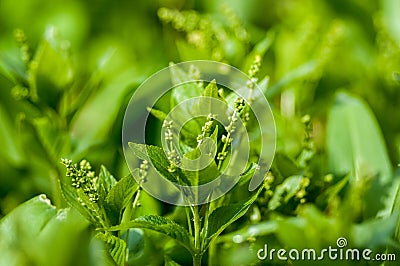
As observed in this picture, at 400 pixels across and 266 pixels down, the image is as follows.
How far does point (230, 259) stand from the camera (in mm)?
807

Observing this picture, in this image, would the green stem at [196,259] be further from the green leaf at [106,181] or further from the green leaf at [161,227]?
the green leaf at [106,181]

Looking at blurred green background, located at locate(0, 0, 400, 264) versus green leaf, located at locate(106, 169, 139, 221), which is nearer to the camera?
green leaf, located at locate(106, 169, 139, 221)

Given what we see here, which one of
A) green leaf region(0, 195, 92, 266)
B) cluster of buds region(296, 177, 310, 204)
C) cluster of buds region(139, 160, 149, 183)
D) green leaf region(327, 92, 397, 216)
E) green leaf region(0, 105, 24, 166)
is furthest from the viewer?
green leaf region(0, 105, 24, 166)

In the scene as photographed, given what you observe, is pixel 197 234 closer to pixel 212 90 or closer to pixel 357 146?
pixel 212 90

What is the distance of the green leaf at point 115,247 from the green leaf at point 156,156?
83mm

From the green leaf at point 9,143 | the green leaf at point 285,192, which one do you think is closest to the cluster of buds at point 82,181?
the green leaf at point 285,192

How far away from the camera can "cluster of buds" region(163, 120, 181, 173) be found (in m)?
0.69

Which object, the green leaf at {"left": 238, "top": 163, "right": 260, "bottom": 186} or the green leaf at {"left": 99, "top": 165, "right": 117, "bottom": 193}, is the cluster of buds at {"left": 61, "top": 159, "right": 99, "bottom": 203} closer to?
the green leaf at {"left": 99, "top": 165, "right": 117, "bottom": 193}

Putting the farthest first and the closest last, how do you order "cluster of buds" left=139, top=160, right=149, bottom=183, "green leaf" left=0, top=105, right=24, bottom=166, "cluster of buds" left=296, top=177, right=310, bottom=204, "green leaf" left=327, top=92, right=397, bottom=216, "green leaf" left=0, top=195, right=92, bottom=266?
"green leaf" left=0, top=105, right=24, bottom=166 → "green leaf" left=327, top=92, right=397, bottom=216 → "cluster of buds" left=296, top=177, right=310, bottom=204 → "cluster of buds" left=139, top=160, right=149, bottom=183 → "green leaf" left=0, top=195, right=92, bottom=266

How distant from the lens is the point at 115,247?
2.35 feet

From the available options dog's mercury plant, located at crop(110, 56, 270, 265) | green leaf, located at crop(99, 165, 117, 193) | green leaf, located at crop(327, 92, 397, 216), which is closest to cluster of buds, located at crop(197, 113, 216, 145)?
dog's mercury plant, located at crop(110, 56, 270, 265)

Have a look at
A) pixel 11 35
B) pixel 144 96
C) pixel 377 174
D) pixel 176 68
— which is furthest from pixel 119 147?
pixel 11 35

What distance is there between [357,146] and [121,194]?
0.43 meters

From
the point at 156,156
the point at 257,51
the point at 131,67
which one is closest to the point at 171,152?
the point at 156,156
